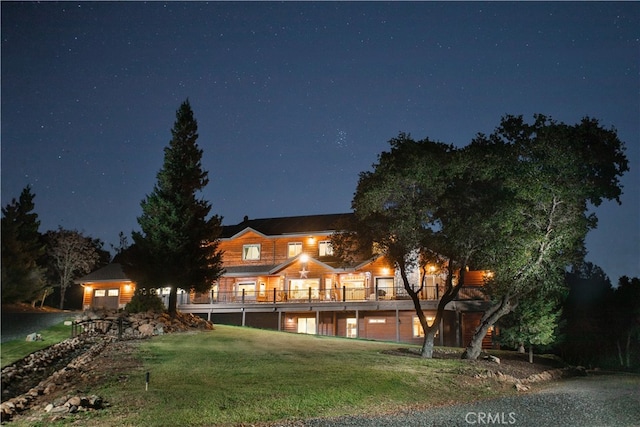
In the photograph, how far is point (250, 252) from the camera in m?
47.2

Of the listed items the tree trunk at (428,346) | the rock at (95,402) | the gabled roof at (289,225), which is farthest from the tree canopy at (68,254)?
the rock at (95,402)

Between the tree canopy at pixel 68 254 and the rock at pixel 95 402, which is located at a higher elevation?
the tree canopy at pixel 68 254

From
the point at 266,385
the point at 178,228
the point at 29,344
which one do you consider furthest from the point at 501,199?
the point at 29,344

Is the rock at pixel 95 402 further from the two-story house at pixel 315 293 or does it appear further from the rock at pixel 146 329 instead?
the two-story house at pixel 315 293

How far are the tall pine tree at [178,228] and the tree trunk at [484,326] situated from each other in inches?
598

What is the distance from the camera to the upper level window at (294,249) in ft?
151

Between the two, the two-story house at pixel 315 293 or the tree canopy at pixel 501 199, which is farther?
the two-story house at pixel 315 293

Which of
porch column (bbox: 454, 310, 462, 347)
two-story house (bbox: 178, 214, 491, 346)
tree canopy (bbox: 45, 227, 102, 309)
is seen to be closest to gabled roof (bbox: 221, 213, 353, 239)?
two-story house (bbox: 178, 214, 491, 346)

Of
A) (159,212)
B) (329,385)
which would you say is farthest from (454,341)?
(329,385)

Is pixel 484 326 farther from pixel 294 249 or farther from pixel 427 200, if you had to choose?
pixel 294 249

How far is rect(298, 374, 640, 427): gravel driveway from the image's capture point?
13.4 metres

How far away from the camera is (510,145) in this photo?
25.5 m

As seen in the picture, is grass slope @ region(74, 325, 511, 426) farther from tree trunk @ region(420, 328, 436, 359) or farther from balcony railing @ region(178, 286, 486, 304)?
balcony railing @ region(178, 286, 486, 304)

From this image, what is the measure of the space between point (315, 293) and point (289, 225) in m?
8.02
